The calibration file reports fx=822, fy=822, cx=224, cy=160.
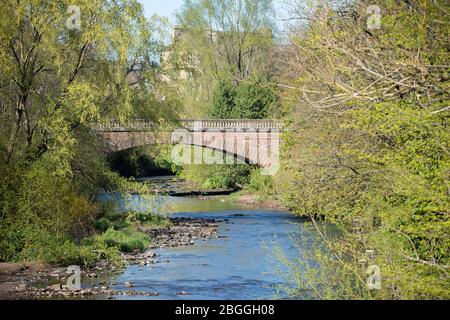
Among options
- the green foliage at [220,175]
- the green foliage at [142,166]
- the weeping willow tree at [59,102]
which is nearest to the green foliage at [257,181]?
the green foliage at [220,175]

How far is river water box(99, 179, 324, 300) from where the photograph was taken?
1702 cm

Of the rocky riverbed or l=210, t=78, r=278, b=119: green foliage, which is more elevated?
l=210, t=78, r=278, b=119: green foliage

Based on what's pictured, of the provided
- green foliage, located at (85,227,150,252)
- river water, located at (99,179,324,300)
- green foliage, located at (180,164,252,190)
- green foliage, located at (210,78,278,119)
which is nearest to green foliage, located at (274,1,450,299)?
river water, located at (99,179,324,300)

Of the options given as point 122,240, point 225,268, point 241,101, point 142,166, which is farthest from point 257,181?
point 225,268

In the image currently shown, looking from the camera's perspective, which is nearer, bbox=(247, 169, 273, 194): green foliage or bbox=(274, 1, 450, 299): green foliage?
bbox=(274, 1, 450, 299): green foliage

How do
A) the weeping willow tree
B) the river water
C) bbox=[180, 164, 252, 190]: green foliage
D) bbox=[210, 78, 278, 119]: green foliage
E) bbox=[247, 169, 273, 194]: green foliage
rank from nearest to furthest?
the river water, the weeping willow tree, bbox=[247, 169, 273, 194]: green foliage, bbox=[210, 78, 278, 119]: green foliage, bbox=[180, 164, 252, 190]: green foliage

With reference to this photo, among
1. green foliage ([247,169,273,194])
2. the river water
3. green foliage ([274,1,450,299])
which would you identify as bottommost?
the river water

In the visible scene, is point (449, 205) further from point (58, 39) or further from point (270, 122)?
point (270, 122)

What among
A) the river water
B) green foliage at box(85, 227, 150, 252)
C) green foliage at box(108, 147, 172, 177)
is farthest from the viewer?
green foliage at box(108, 147, 172, 177)

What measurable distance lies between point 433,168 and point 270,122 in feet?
88.4

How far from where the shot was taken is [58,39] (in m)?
22.6

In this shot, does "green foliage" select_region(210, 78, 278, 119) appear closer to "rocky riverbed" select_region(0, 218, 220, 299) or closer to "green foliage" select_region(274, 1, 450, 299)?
"rocky riverbed" select_region(0, 218, 220, 299)

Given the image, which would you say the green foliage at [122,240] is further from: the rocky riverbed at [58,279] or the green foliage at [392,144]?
the green foliage at [392,144]
